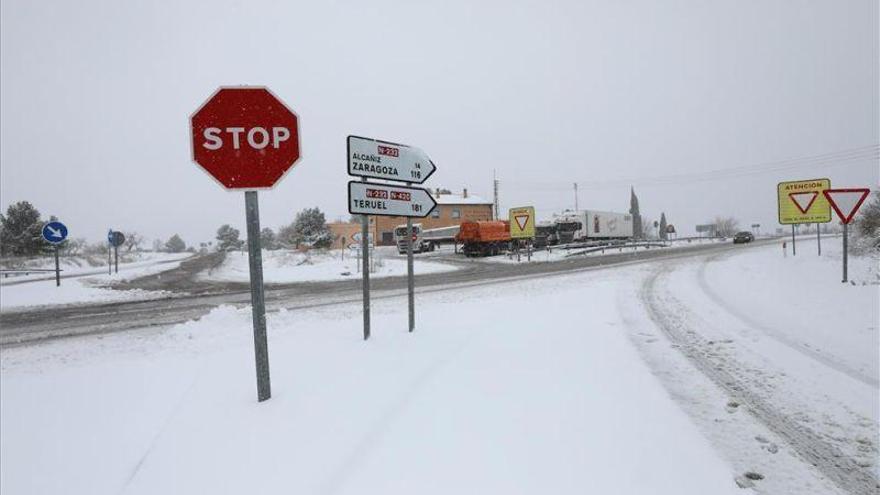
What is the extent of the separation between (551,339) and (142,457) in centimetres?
478

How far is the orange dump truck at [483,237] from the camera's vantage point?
1179 inches

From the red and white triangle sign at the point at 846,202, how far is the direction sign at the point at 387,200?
10640mm

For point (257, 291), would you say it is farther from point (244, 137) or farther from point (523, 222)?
point (523, 222)

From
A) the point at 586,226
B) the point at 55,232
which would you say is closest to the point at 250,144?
the point at 55,232

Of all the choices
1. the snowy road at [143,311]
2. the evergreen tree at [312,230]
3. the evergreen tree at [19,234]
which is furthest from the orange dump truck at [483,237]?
the evergreen tree at [19,234]

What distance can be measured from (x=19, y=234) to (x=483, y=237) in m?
47.8

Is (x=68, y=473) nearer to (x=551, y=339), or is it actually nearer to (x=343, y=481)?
(x=343, y=481)

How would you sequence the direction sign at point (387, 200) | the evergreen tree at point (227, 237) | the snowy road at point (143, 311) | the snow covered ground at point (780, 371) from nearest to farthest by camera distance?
the snow covered ground at point (780, 371) < the direction sign at point (387, 200) < the snowy road at point (143, 311) < the evergreen tree at point (227, 237)

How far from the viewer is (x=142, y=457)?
2.94 m

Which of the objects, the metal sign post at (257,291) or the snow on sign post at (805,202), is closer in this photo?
the metal sign post at (257,291)

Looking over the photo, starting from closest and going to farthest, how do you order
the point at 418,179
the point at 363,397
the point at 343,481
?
the point at 343,481 < the point at 363,397 < the point at 418,179

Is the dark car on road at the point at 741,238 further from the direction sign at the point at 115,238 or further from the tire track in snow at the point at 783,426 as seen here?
the direction sign at the point at 115,238

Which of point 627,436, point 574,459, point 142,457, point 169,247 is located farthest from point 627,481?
point 169,247

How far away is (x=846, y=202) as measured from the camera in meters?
10.3
